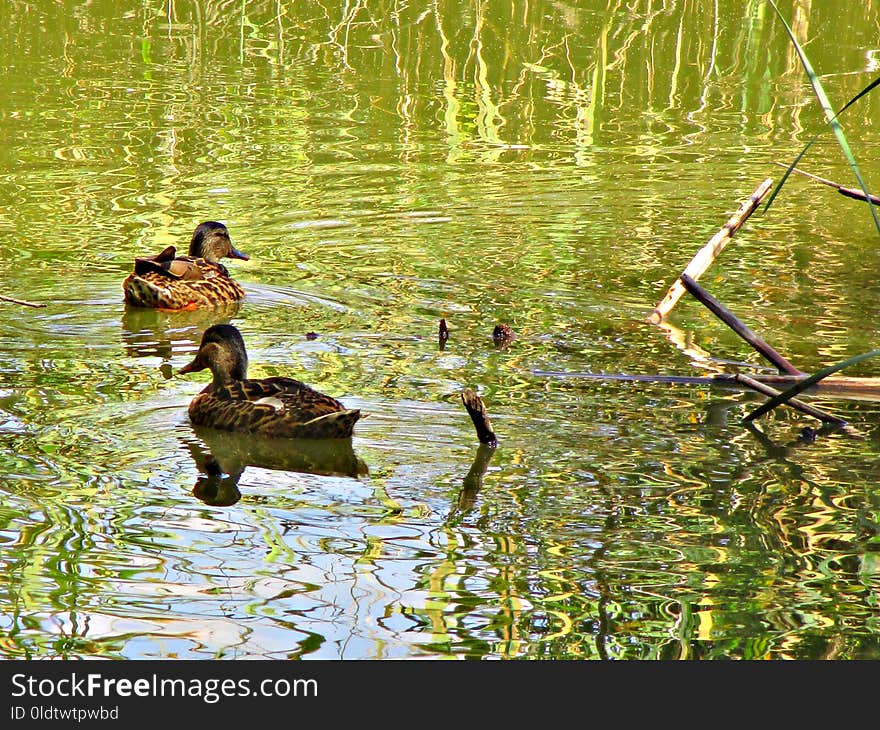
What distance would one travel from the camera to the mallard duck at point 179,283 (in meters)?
9.04

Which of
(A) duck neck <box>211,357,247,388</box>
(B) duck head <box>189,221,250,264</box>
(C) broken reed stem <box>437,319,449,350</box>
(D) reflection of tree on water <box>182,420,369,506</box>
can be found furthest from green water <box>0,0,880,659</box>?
(B) duck head <box>189,221,250,264</box>

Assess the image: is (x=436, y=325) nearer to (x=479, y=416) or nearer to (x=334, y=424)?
(x=334, y=424)

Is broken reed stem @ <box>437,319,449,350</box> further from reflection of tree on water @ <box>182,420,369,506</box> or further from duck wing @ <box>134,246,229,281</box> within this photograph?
duck wing @ <box>134,246,229,281</box>

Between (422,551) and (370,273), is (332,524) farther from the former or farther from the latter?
(370,273)

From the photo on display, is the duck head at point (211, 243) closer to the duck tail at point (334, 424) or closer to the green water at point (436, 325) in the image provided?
the green water at point (436, 325)

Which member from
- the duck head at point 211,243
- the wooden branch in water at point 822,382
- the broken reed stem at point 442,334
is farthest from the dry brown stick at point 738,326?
the duck head at point 211,243

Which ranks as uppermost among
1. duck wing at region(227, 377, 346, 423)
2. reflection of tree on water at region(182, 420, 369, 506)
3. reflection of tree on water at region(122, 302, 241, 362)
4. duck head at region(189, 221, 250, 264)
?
duck head at region(189, 221, 250, 264)

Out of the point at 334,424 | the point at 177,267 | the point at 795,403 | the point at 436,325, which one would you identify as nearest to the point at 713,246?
the point at 795,403

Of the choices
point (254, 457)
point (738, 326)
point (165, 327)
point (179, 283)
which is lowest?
point (254, 457)

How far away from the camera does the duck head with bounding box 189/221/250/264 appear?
9.65 meters

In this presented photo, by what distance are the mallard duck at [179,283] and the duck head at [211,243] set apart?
0.05 m

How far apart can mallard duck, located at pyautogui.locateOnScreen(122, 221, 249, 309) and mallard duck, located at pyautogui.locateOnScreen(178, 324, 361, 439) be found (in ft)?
6.72

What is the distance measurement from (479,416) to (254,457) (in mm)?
1035

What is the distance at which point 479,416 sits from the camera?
6309 mm
